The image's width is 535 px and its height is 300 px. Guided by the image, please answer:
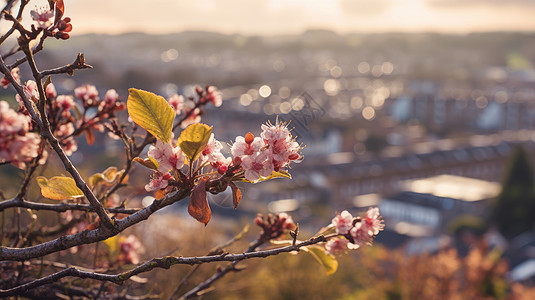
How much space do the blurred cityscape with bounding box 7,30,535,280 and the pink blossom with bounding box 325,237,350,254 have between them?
40 centimetres

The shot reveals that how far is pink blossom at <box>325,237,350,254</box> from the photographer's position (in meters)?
1.62

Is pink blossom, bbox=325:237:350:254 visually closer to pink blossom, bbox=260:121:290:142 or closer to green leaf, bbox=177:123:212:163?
pink blossom, bbox=260:121:290:142

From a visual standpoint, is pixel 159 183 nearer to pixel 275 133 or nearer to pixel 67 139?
pixel 275 133

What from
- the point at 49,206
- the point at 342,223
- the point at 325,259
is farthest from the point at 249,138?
the point at 49,206

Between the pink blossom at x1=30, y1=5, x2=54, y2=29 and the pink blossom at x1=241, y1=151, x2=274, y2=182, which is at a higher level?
the pink blossom at x1=30, y1=5, x2=54, y2=29

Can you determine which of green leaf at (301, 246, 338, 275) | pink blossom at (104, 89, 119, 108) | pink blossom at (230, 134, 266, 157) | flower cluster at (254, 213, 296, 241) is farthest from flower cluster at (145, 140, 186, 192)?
pink blossom at (104, 89, 119, 108)

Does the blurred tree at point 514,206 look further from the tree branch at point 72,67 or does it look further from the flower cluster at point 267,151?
the tree branch at point 72,67

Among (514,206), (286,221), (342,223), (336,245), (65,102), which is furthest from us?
(514,206)

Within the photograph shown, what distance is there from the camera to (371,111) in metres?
49.4

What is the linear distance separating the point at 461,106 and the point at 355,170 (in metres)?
26.0

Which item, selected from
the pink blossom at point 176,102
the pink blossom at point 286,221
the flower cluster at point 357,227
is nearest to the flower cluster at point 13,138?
the flower cluster at point 357,227

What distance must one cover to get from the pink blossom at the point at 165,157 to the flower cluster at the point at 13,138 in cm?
33

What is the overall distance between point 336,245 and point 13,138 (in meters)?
0.96

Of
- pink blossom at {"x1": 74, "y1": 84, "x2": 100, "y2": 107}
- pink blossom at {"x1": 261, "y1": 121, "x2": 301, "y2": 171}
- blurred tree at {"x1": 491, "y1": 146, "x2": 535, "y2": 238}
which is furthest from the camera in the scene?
blurred tree at {"x1": 491, "y1": 146, "x2": 535, "y2": 238}
